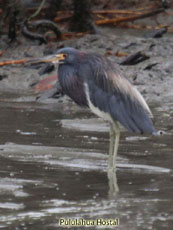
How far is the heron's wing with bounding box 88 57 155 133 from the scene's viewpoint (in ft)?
24.8

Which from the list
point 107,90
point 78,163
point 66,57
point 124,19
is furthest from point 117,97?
point 124,19

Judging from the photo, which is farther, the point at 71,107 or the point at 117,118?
the point at 71,107

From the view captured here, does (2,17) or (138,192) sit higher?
(138,192)

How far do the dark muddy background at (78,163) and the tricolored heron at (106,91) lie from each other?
38cm

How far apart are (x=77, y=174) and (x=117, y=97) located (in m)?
1.20

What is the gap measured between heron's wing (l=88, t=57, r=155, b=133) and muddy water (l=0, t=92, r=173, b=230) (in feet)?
1.34

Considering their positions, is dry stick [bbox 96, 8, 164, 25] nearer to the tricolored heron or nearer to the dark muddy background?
the dark muddy background

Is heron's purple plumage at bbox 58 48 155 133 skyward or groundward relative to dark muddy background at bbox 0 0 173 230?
skyward

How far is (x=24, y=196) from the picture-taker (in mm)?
5949

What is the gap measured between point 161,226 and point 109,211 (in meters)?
0.57

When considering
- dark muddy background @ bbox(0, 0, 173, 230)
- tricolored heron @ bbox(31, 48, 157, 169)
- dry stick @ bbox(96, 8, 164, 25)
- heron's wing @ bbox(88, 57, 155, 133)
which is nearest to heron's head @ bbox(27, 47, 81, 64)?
A: tricolored heron @ bbox(31, 48, 157, 169)

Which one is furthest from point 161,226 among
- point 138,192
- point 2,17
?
point 2,17

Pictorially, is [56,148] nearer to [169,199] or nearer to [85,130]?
[85,130]

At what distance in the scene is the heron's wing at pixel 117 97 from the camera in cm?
757
